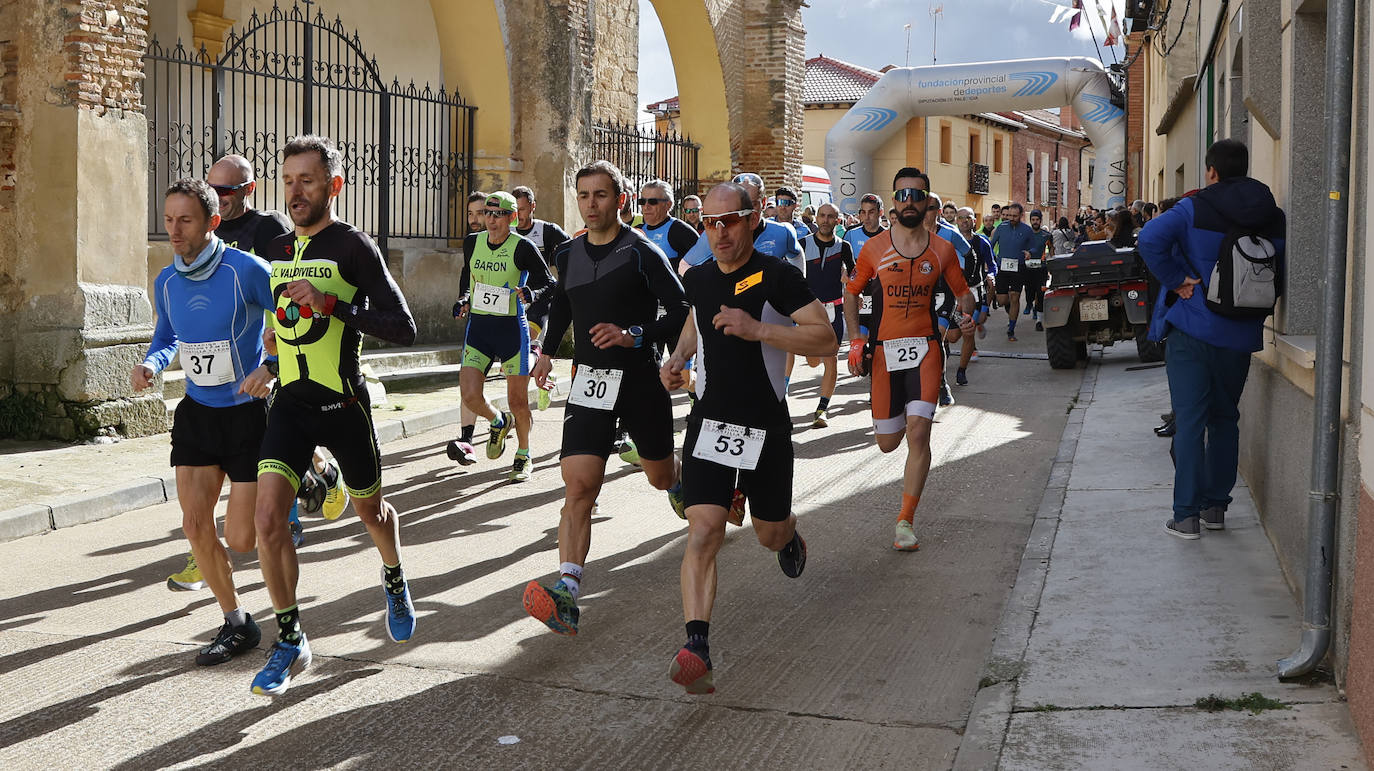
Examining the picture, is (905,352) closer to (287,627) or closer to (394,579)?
(394,579)

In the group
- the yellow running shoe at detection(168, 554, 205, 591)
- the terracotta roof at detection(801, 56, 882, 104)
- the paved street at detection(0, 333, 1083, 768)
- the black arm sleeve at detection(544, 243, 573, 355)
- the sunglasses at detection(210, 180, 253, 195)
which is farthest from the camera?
the terracotta roof at detection(801, 56, 882, 104)

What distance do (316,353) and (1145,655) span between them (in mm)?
3177

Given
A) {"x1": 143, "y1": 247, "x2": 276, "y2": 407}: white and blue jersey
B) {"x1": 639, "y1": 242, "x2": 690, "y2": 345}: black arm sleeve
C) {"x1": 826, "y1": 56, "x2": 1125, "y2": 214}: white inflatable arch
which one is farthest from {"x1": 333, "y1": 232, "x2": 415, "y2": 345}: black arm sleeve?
{"x1": 826, "y1": 56, "x2": 1125, "y2": 214}: white inflatable arch

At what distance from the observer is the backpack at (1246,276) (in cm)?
643

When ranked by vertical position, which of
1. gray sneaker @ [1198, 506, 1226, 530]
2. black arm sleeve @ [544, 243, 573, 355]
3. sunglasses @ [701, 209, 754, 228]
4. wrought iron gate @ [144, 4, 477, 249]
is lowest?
gray sneaker @ [1198, 506, 1226, 530]

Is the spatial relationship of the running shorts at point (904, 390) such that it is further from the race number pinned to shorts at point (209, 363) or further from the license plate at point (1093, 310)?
the license plate at point (1093, 310)

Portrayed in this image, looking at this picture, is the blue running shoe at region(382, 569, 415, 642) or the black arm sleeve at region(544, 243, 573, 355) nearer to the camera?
the blue running shoe at region(382, 569, 415, 642)

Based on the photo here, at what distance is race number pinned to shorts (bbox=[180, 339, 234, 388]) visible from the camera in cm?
524

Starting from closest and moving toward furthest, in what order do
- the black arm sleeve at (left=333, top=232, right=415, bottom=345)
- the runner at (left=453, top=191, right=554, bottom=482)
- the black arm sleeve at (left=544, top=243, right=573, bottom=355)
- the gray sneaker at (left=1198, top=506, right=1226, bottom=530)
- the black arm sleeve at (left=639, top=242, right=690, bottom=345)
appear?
the black arm sleeve at (left=333, top=232, right=415, bottom=345), the black arm sleeve at (left=639, top=242, right=690, bottom=345), the black arm sleeve at (left=544, top=243, right=573, bottom=355), the gray sneaker at (left=1198, top=506, right=1226, bottom=530), the runner at (left=453, top=191, right=554, bottom=482)

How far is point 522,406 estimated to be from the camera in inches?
369

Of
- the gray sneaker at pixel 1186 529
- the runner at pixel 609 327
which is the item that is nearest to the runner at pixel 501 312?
the runner at pixel 609 327

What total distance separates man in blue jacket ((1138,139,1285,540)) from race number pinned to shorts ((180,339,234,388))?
4.27 metres

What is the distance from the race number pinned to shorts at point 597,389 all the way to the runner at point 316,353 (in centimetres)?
101

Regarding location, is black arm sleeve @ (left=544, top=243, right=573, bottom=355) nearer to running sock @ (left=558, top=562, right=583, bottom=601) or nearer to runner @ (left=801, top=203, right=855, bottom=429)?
running sock @ (left=558, top=562, right=583, bottom=601)
